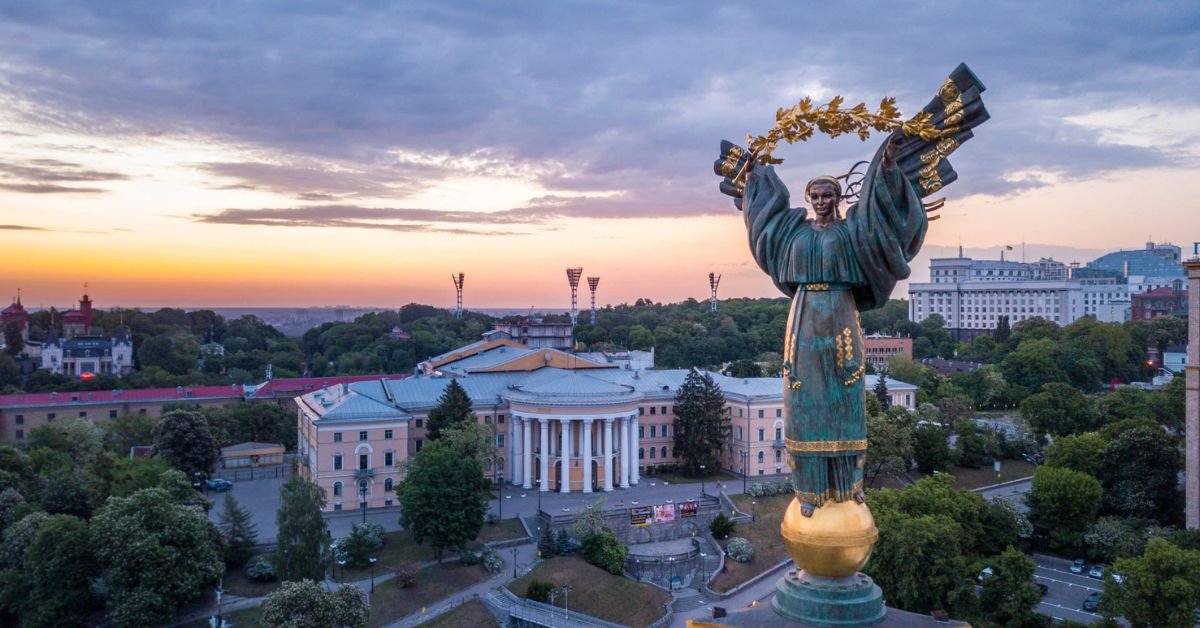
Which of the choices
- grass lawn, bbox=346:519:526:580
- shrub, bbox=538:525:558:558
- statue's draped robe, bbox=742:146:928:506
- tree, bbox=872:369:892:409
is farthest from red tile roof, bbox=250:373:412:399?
statue's draped robe, bbox=742:146:928:506

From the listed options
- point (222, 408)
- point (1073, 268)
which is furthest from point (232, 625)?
point (1073, 268)

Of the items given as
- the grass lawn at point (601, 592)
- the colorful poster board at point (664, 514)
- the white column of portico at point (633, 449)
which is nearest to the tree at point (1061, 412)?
the white column of portico at point (633, 449)

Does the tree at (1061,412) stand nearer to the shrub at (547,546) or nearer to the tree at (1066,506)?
the tree at (1066,506)

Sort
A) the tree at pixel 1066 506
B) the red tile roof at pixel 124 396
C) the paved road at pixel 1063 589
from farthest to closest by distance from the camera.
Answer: the red tile roof at pixel 124 396 < the tree at pixel 1066 506 < the paved road at pixel 1063 589

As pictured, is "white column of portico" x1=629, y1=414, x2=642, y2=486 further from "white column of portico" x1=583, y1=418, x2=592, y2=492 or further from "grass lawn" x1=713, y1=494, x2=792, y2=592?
"grass lawn" x1=713, y1=494, x2=792, y2=592

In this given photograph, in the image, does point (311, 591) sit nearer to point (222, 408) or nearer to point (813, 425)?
point (813, 425)

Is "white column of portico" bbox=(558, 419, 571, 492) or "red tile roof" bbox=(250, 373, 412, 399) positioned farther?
"red tile roof" bbox=(250, 373, 412, 399)

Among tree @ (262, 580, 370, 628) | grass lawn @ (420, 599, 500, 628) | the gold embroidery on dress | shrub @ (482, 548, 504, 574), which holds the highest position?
the gold embroidery on dress
